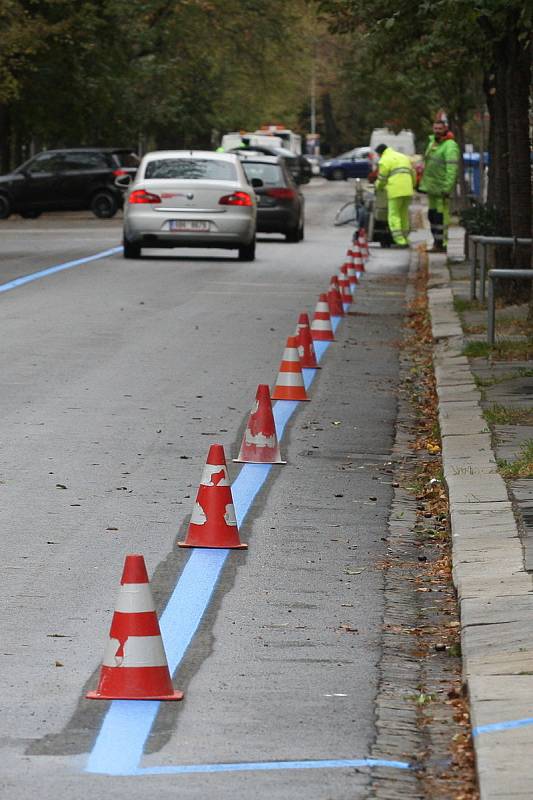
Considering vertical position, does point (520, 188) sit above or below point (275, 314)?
above

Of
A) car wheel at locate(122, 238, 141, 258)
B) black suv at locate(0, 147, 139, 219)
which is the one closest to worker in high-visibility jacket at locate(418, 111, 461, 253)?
car wheel at locate(122, 238, 141, 258)

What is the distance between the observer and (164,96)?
5612 cm

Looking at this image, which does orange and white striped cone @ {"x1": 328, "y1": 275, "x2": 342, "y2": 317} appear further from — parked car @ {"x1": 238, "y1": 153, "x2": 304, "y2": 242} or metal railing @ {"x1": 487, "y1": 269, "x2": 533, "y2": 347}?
parked car @ {"x1": 238, "y1": 153, "x2": 304, "y2": 242}

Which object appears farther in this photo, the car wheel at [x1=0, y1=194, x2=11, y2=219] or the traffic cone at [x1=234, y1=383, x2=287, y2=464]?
the car wheel at [x1=0, y1=194, x2=11, y2=219]

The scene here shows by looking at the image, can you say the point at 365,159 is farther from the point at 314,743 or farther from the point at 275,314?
the point at 314,743

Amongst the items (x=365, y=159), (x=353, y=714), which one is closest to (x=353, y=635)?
(x=353, y=714)

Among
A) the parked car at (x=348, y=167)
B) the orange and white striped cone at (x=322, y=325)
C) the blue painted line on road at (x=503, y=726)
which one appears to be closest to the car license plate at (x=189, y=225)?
the orange and white striped cone at (x=322, y=325)

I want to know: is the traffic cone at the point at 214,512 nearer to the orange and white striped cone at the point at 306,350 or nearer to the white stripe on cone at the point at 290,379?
the white stripe on cone at the point at 290,379

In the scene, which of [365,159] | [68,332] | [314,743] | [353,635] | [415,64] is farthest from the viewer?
[365,159]

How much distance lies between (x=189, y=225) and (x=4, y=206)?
1922 centimetres

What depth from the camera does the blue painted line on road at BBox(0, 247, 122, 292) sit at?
22.5m

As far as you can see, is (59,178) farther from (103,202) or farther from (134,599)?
(134,599)

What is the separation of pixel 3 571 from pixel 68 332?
9.71 metres

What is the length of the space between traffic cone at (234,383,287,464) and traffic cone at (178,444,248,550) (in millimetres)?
2107
